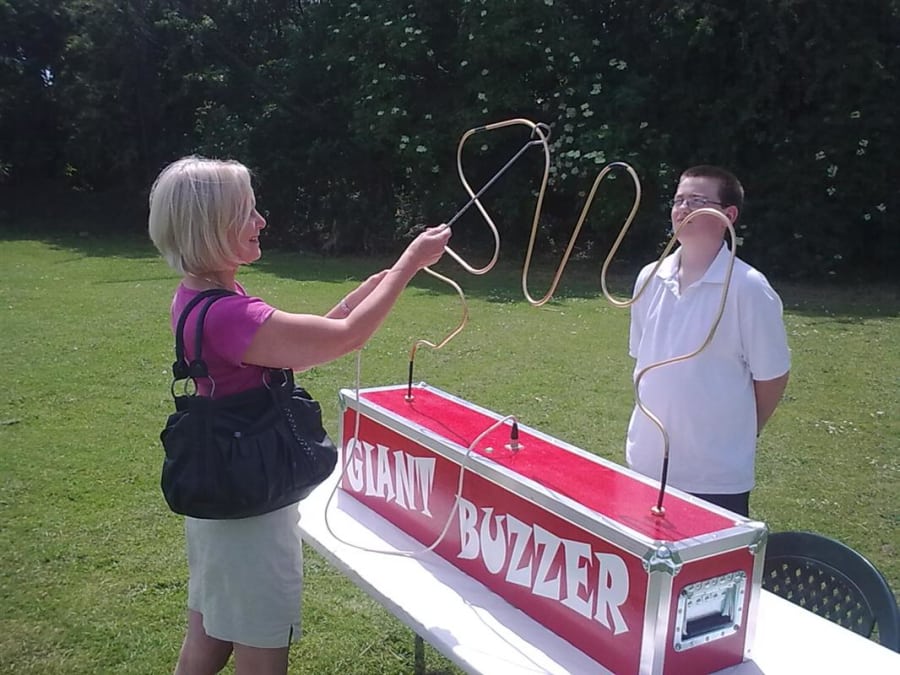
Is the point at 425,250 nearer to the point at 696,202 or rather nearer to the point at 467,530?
the point at 467,530

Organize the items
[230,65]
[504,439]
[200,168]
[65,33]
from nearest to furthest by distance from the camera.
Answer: [200,168] → [504,439] → [230,65] → [65,33]

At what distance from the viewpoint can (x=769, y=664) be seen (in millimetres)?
1702

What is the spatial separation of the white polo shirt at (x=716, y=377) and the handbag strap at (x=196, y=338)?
124 centimetres

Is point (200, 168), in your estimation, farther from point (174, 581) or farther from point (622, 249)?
point (622, 249)

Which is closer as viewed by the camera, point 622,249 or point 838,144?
point 838,144

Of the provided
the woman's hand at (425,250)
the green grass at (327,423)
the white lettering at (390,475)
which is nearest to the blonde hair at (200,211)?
the woman's hand at (425,250)

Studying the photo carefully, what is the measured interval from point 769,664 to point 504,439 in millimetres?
836

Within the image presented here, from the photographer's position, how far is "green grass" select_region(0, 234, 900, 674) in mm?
3346

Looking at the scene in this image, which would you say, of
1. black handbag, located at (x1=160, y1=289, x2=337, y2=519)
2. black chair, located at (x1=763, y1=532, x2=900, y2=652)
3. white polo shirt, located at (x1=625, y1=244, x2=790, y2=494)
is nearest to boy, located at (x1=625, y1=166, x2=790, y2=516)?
white polo shirt, located at (x1=625, y1=244, x2=790, y2=494)

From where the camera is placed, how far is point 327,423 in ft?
18.9

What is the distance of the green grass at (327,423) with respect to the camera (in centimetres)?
335

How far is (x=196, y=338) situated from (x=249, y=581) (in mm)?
606

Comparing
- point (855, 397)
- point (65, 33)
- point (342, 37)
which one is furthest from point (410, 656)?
point (65, 33)

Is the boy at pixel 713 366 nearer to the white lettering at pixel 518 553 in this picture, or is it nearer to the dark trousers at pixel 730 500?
the dark trousers at pixel 730 500
